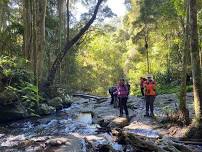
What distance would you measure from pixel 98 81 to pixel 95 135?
167 feet

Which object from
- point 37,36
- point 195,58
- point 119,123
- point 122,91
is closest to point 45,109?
point 37,36

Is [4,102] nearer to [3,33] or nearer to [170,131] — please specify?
[170,131]

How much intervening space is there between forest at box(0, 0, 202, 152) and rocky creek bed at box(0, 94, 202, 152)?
0.03m

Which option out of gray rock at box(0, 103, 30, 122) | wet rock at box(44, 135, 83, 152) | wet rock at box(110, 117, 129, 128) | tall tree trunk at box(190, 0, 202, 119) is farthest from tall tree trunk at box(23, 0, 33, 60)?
tall tree trunk at box(190, 0, 202, 119)

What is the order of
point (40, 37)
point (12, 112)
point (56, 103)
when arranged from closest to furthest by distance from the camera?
point (12, 112)
point (40, 37)
point (56, 103)

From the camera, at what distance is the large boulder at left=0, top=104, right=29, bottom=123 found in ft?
63.0

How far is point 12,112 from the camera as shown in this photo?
19.4 meters

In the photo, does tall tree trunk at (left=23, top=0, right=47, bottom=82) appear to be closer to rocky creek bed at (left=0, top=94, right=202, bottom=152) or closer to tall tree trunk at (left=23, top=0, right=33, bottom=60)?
tall tree trunk at (left=23, top=0, right=33, bottom=60)

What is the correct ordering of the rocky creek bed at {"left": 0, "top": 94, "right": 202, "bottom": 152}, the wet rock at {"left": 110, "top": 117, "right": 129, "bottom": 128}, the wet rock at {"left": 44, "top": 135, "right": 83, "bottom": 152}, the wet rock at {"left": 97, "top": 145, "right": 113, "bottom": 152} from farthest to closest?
the wet rock at {"left": 110, "top": 117, "right": 129, "bottom": 128} → the wet rock at {"left": 44, "top": 135, "right": 83, "bottom": 152} → the rocky creek bed at {"left": 0, "top": 94, "right": 202, "bottom": 152} → the wet rock at {"left": 97, "top": 145, "right": 113, "bottom": 152}

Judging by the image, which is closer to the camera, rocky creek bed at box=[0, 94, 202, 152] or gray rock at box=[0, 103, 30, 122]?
Result: rocky creek bed at box=[0, 94, 202, 152]

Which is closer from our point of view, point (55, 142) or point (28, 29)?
point (55, 142)

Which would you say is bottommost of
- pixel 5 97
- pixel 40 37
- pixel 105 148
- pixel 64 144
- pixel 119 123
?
pixel 64 144

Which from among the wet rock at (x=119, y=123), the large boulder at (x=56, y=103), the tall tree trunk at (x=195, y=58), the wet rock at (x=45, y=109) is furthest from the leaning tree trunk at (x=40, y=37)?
the tall tree trunk at (x=195, y=58)

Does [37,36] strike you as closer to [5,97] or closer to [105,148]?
[5,97]
